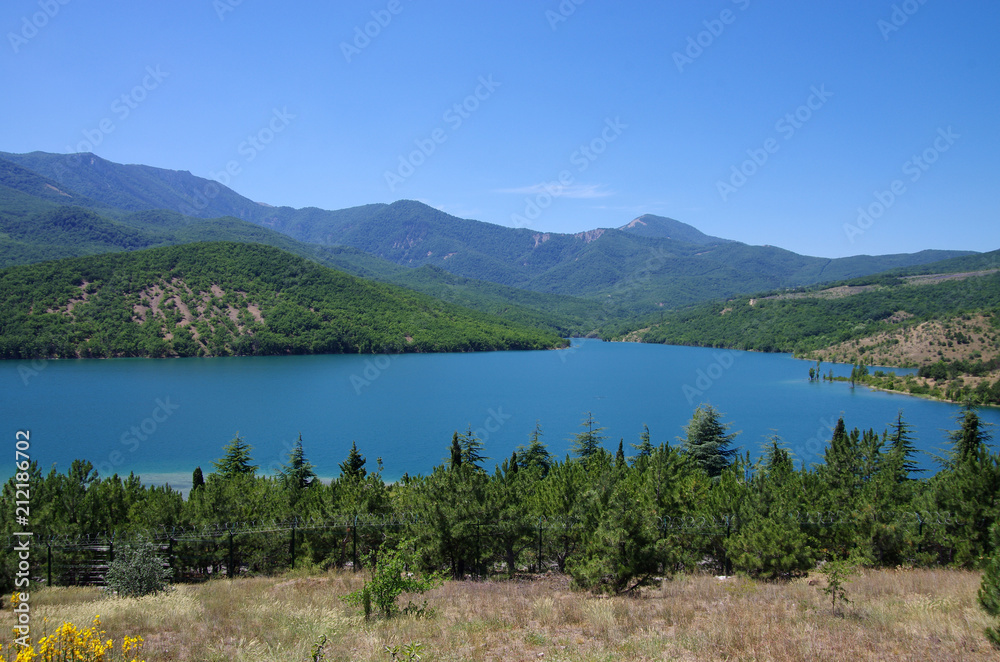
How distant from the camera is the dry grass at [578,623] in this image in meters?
6.61

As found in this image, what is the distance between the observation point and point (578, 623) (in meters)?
8.29

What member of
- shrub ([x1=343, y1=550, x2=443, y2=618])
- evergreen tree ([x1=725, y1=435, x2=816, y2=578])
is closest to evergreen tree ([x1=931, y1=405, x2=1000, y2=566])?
evergreen tree ([x1=725, y1=435, x2=816, y2=578])

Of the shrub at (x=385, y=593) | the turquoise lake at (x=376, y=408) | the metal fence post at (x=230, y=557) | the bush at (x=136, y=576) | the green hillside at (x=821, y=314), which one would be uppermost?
the green hillside at (x=821, y=314)

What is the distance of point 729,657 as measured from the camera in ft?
21.3

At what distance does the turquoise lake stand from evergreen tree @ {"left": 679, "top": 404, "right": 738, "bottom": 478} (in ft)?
44.2

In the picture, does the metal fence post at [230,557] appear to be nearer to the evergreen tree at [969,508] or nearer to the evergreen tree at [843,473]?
the evergreen tree at [843,473]

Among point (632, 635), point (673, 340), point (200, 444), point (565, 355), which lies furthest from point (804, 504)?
point (673, 340)

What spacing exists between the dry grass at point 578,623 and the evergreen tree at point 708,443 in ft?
60.9

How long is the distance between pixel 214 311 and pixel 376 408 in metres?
72.8

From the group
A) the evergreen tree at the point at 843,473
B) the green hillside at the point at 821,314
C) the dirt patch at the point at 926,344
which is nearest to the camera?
the evergreen tree at the point at 843,473

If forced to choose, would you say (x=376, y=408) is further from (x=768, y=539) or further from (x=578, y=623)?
(x=578, y=623)

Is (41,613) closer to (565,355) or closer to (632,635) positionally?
(632,635)

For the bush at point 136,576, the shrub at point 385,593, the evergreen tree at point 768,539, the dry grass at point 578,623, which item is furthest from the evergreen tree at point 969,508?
the bush at point 136,576

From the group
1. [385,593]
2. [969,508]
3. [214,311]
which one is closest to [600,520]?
[385,593]
